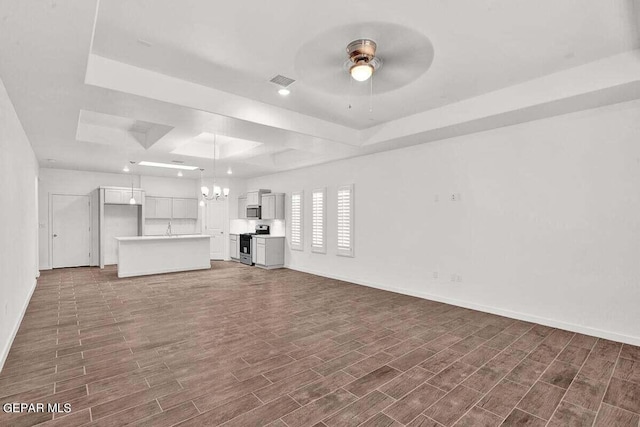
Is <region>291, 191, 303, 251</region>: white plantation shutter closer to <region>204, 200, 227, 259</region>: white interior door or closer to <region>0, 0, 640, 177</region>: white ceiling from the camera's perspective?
<region>204, 200, 227, 259</region>: white interior door

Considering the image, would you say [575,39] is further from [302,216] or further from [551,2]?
[302,216]

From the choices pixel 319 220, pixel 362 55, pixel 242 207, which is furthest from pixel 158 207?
pixel 362 55

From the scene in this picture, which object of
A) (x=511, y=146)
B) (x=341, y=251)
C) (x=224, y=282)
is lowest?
(x=224, y=282)

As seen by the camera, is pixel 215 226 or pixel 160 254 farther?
pixel 215 226

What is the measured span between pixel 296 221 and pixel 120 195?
512cm

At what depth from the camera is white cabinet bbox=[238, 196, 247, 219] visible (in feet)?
34.0

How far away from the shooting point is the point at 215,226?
10625 mm

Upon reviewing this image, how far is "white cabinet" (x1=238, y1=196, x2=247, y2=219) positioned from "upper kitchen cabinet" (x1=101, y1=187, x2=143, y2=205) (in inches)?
112

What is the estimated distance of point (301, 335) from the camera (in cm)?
381

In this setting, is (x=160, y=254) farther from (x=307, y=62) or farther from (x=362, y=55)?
(x=362, y=55)

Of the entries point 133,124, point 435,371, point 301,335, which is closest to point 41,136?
point 133,124

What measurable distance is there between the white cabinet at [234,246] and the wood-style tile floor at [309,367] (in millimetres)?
5061

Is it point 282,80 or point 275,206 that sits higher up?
point 282,80

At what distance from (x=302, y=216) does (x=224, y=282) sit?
255cm
